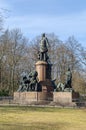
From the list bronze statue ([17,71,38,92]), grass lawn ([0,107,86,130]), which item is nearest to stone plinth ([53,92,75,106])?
bronze statue ([17,71,38,92])

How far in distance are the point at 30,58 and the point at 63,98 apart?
94.3 ft

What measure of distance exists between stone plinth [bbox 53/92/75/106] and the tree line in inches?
1010

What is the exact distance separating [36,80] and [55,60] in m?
26.0

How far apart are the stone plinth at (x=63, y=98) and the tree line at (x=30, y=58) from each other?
→ 25650 millimetres

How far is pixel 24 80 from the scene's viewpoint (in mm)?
44625

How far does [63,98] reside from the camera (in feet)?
136

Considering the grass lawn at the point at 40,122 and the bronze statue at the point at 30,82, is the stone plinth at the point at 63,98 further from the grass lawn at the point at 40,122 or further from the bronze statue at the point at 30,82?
the grass lawn at the point at 40,122

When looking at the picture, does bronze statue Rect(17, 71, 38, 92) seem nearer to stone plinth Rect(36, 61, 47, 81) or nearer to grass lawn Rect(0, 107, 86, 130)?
stone plinth Rect(36, 61, 47, 81)

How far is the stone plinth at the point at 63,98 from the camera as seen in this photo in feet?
133

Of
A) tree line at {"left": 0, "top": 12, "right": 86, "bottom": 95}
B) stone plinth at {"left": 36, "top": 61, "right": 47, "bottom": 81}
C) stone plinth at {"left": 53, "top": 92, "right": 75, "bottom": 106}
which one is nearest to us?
stone plinth at {"left": 53, "top": 92, "right": 75, "bottom": 106}

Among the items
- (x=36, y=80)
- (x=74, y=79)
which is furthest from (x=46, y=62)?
(x=74, y=79)

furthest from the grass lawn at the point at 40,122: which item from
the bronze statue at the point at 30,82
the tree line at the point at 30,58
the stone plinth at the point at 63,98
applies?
the tree line at the point at 30,58

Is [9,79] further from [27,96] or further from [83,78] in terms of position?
[27,96]

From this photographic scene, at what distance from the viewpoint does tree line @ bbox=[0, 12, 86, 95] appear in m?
Result: 67.8
